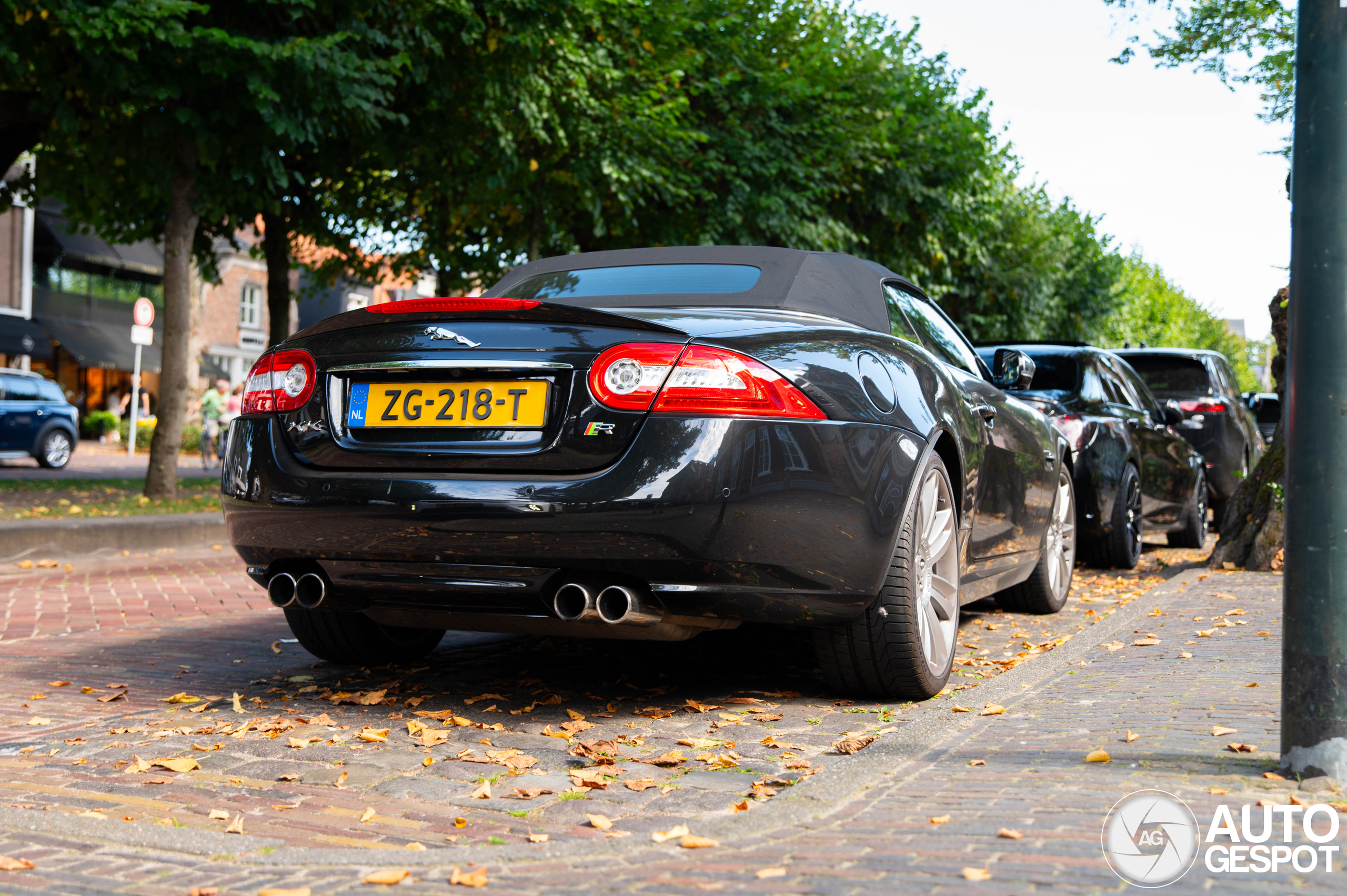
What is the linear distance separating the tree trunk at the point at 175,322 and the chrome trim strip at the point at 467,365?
9.61 m

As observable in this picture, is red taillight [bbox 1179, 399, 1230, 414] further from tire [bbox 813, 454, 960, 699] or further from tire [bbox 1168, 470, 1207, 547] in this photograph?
tire [bbox 813, 454, 960, 699]

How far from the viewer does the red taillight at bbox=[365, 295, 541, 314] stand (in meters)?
3.79

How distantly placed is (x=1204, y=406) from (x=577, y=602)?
10.3 m

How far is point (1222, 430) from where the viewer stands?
487 inches

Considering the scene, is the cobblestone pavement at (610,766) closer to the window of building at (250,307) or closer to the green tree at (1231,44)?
the green tree at (1231,44)

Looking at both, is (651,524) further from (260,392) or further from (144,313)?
(144,313)

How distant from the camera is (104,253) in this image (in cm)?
3906

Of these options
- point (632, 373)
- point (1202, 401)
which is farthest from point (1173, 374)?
point (632, 373)

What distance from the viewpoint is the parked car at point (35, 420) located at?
73.0 feet

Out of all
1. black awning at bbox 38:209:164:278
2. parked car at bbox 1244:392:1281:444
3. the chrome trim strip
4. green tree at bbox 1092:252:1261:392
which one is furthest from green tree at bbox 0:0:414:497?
green tree at bbox 1092:252:1261:392

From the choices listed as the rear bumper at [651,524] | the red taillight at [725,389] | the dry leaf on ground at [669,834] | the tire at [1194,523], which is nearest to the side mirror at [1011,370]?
the rear bumper at [651,524]

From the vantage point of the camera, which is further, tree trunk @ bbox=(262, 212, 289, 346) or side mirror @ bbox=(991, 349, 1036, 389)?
tree trunk @ bbox=(262, 212, 289, 346)

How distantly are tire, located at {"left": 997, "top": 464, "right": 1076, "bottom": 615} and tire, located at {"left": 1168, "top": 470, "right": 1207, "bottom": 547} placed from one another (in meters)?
4.13

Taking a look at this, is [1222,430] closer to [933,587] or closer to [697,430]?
[933,587]
